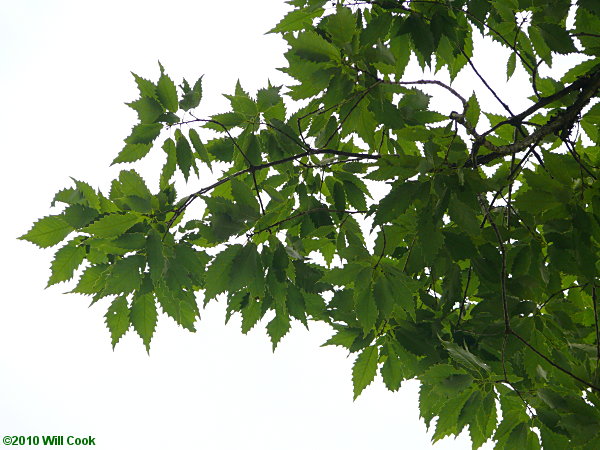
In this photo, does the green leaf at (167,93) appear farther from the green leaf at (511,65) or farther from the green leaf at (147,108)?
the green leaf at (511,65)

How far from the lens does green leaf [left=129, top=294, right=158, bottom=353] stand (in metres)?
1.87

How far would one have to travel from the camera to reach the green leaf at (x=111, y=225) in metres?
1.71

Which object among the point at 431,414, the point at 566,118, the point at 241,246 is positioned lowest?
the point at 431,414

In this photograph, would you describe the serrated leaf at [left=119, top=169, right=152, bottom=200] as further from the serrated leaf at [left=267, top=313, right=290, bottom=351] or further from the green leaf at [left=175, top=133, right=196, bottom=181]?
the serrated leaf at [left=267, top=313, right=290, bottom=351]

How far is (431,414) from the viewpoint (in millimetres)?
2148

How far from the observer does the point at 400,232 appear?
6.27 feet

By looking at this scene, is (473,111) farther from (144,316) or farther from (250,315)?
(144,316)

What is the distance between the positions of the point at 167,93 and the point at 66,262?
67 centimetres

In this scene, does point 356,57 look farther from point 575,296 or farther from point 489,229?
point 575,296

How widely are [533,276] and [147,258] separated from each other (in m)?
1.21

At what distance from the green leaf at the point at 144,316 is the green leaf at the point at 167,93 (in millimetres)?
644

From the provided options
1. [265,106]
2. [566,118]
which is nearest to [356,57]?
[265,106]

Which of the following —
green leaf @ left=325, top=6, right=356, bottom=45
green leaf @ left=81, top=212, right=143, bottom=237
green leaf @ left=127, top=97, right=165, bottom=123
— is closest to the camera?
green leaf @ left=325, top=6, right=356, bottom=45

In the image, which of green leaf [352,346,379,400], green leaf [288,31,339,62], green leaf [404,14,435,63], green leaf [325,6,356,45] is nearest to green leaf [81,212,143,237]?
green leaf [288,31,339,62]
